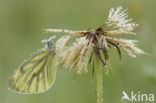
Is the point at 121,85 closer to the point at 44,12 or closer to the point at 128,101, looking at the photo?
the point at 128,101

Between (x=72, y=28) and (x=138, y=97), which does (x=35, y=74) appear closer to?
(x=138, y=97)

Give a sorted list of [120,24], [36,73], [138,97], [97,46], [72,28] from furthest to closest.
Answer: [72,28] < [138,97] < [36,73] < [120,24] < [97,46]

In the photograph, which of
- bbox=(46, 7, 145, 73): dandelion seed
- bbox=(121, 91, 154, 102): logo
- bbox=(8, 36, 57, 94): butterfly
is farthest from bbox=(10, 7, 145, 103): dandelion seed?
bbox=(121, 91, 154, 102): logo

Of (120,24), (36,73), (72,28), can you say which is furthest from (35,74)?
(72,28)

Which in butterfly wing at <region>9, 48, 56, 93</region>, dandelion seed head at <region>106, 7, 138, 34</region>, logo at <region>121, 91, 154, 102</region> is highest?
dandelion seed head at <region>106, 7, 138, 34</region>

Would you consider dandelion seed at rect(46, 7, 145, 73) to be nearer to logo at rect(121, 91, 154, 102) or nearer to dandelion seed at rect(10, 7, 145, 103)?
dandelion seed at rect(10, 7, 145, 103)

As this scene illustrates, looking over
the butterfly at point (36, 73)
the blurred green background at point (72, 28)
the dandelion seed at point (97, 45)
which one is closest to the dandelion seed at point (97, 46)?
the dandelion seed at point (97, 45)

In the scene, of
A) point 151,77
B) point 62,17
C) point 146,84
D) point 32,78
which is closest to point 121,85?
point 146,84
